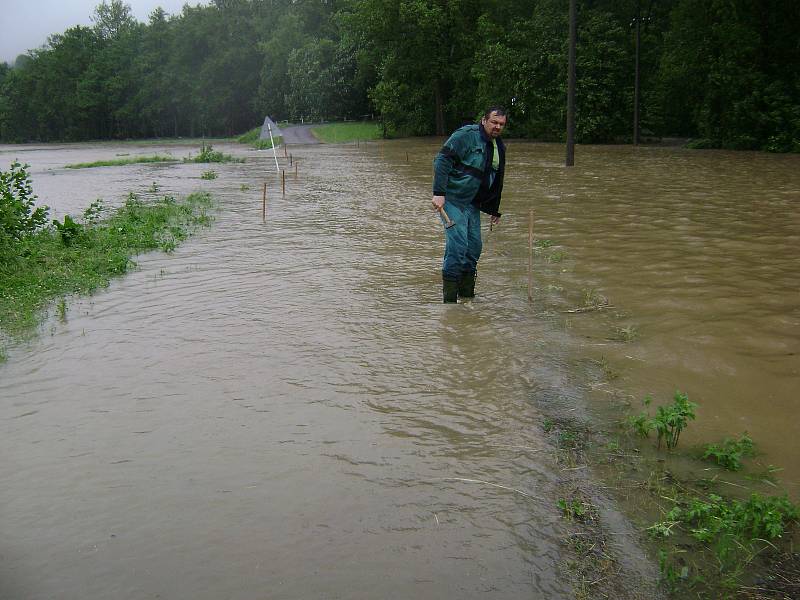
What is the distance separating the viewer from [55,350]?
23.6 ft

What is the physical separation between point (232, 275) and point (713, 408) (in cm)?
700

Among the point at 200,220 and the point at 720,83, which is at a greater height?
the point at 720,83

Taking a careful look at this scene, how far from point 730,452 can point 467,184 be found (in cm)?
419

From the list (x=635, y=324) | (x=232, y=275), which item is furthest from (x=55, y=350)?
(x=635, y=324)

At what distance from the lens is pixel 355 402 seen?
5688mm

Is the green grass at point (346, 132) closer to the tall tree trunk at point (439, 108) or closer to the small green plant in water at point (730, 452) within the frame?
the tall tree trunk at point (439, 108)

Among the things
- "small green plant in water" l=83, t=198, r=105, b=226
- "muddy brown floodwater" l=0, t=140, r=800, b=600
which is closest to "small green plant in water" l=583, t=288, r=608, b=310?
"muddy brown floodwater" l=0, t=140, r=800, b=600

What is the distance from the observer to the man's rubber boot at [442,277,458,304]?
27.1 feet

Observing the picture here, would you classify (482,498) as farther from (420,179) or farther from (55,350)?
(420,179)

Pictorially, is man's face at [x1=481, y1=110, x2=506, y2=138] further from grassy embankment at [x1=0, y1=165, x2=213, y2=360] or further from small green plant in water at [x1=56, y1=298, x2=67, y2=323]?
grassy embankment at [x1=0, y1=165, x2=213, y2=360]

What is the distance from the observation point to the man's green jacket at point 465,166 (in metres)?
7.68

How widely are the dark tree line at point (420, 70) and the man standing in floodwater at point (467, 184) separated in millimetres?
25652

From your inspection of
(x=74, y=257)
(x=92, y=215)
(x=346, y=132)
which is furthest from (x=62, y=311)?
(x=346, y=132)

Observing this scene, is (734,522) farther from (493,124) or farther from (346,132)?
(346,132)
